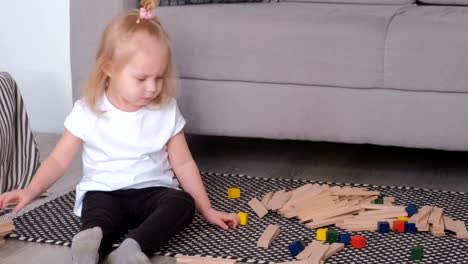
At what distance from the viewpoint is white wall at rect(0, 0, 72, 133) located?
3.05 metres

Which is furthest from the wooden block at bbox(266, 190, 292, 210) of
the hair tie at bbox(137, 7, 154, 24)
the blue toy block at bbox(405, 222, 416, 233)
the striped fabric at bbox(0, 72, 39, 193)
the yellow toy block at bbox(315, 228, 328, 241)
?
the striped fabric at bbox(0, 72, 39, 193)

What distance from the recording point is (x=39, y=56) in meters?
3.09

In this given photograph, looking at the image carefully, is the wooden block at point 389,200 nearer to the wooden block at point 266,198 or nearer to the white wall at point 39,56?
the wooden block at point 266,198

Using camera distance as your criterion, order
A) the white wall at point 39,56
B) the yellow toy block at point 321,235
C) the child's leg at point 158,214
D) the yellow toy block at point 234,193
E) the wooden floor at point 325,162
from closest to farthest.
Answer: the child's leg at point 158,214 < the yellow toy block at point 321,235 < the yellow toy block at point 234,193 < the wooden floor at point 325,162 < the white wall at point 39,56

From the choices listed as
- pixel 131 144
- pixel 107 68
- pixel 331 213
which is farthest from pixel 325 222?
pixel 107 68

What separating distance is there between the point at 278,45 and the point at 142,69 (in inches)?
21.7

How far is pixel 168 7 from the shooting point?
251 cm

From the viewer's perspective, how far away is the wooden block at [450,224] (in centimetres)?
197

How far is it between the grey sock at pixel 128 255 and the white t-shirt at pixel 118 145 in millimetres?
286

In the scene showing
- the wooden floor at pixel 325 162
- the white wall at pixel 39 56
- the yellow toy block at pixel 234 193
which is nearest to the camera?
the yellow toy block at pixel 234 193

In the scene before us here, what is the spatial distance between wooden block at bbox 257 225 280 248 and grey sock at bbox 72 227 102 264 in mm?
353

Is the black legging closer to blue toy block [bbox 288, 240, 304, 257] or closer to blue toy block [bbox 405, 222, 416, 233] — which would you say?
blue toy block [bbox 288, 240, 304, 257]

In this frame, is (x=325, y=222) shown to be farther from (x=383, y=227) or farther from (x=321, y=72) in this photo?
(x=321, y=72)

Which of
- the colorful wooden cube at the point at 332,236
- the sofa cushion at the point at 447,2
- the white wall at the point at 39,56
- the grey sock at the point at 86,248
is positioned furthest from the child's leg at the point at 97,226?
the sofa cushion at the point at 447,2
